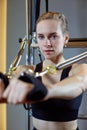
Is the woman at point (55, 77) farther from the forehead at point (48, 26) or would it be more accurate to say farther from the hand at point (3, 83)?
the hand at point (3, 83)

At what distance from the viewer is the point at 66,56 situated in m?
1.72

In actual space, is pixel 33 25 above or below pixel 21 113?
above

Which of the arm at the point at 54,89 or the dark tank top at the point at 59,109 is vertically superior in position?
the arm at the point at 54,89

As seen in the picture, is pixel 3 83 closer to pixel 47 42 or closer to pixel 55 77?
pixel 47 42

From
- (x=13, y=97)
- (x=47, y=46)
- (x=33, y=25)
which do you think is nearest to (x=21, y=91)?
(x=13, y=97)

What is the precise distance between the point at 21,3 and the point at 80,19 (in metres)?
0.44

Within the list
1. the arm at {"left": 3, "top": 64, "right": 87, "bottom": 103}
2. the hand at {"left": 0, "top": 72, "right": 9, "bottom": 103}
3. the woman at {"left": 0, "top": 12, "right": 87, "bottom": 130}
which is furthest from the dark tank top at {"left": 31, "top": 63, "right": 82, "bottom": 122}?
the hand at {"left": 0, "top": 72, "right": 9, "bottom": 103}

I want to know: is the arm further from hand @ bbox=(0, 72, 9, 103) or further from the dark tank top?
the dark tank top

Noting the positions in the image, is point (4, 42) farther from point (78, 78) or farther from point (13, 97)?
point (13, 97)

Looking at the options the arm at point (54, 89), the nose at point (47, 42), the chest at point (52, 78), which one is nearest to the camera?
the arm at point (54, 89)

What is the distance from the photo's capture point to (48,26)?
91 centimetres

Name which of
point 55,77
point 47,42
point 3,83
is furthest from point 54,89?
point 55,77

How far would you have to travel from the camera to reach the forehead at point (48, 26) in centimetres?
91

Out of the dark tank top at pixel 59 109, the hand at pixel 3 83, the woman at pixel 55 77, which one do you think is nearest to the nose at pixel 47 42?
the woman at pixel 55 77
